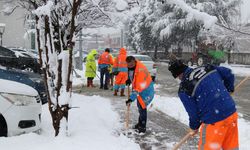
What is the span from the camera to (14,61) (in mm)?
11586

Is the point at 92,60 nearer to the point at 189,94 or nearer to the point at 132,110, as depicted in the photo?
the point at 132,110

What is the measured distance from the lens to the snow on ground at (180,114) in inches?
261

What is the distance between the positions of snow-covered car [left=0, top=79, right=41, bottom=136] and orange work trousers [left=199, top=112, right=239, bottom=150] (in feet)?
9.72

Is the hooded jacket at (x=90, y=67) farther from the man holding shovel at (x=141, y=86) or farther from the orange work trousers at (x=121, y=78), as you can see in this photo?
the man holding shovel at (x=141, y=86)

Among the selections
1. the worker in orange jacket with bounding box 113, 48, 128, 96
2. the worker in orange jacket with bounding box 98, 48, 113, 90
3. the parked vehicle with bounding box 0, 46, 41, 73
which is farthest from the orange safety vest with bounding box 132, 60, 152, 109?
the worker in orange jacket with bounding box 98, 48, 113, 90

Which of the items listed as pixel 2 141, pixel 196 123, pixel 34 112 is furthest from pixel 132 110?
pixel 196 123

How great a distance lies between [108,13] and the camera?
7.03 metres

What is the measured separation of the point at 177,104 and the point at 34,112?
215 inches

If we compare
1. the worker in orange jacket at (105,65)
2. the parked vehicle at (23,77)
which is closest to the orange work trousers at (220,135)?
the parked vehicle at (23,77)

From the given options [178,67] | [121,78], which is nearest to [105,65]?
[121,78]

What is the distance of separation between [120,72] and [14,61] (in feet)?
11.6

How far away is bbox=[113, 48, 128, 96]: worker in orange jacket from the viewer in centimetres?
1245

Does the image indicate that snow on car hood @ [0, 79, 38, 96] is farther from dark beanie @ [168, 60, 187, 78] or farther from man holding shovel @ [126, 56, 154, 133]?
dark beanie @ [168, 60, 187, 78]

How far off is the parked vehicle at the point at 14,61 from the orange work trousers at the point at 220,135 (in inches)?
270
